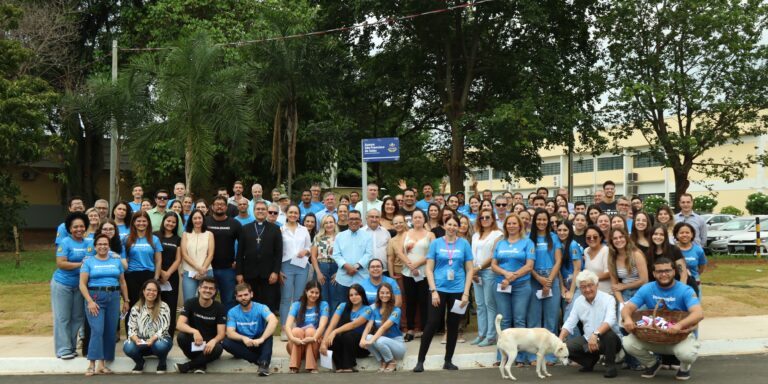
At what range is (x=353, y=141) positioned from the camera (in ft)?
81.6

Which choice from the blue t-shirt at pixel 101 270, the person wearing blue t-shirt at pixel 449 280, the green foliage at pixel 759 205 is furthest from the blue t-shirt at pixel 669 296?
the green foliage at pixel 759 205

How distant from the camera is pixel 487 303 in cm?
1031

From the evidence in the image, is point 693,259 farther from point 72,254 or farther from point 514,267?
point 72,254

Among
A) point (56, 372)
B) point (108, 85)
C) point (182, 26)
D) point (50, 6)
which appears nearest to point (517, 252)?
point (56, 372)

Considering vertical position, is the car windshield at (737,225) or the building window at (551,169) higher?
the building window at (551,169)

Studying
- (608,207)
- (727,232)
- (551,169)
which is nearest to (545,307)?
(608,207)

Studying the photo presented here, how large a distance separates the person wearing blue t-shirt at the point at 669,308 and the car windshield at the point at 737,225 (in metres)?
23.1

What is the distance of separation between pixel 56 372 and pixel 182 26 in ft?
72.4

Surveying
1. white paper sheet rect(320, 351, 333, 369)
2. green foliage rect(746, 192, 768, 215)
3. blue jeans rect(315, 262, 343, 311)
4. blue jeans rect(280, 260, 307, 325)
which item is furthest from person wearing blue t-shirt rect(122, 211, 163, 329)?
green foliage rect(746, 192, 768, 215)

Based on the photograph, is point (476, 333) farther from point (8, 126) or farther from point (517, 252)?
point (8, 126)

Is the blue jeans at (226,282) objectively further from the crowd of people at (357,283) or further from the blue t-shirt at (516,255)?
the blue t-shirt at (516,255)

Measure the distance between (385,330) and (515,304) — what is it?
1.71 m

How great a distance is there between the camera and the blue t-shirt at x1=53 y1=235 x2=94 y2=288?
31.2 feet

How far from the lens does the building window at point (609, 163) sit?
2445 inches
